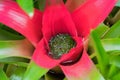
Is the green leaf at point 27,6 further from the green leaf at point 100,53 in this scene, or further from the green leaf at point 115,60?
the green leaf at point 115,60

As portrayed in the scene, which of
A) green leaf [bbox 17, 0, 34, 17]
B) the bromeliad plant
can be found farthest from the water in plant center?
green leaf [bbox 17, 0, 34, 17]

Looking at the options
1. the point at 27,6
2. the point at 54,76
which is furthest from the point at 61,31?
the point at 27,6

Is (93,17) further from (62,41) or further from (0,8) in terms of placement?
(0,8)

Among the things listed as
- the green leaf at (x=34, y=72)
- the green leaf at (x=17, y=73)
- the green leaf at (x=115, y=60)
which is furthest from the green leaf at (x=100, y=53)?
the green leaf at (x=17, y=73)

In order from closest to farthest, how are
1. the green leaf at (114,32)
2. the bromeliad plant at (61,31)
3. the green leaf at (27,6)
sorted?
the green leaf at (27,6) → the bromeliad plant at (61,31) → the green leaf at (114,32)

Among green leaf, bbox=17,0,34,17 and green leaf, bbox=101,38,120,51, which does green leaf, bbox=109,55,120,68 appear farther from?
green leaf, bbox=17,0,34,17

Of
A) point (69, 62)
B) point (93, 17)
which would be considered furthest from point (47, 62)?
point (93, 17)
